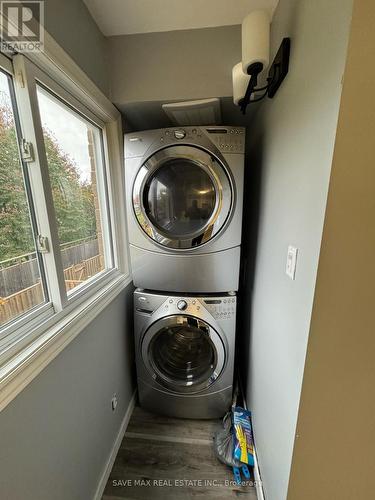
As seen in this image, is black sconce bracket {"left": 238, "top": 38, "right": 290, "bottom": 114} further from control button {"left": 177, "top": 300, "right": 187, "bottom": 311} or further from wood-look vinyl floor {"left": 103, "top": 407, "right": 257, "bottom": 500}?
wood-look vinyl floor {"left": 103, "top": 407, "right": 257, "bottom": 500}

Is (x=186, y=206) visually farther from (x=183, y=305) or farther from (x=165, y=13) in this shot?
(x=165, y=13)

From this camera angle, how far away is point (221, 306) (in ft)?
4.37

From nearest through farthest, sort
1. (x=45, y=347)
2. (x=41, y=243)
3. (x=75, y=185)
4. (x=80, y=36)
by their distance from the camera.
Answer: (x=45, y=347)
(x=41, y=243)
(x=80, y=36)
(x=75, y=185)

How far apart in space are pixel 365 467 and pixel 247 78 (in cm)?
164

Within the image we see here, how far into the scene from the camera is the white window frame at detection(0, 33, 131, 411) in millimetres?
705

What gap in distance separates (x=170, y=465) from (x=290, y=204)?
1.62m

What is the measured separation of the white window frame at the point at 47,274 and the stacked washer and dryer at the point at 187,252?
31 centimetres

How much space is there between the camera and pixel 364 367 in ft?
2.28

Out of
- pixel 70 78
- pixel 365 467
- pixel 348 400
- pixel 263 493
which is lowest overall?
pixel 263 493

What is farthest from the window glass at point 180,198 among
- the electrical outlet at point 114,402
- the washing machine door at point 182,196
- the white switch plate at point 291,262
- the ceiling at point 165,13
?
the electrical outlet at point 114,402

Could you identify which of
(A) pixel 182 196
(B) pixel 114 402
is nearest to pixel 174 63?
(A) pixel 182 196

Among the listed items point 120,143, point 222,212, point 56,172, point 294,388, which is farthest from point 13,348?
point 120,143

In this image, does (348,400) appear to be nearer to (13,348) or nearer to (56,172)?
(13,348)

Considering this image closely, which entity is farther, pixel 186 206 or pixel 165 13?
pixel 186 206
